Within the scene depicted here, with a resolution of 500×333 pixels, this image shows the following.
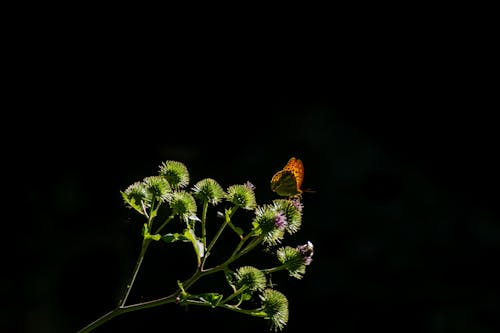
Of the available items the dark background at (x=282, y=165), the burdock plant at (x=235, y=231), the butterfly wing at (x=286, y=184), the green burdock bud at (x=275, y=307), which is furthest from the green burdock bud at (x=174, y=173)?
the dark background at (x=282, y=165)

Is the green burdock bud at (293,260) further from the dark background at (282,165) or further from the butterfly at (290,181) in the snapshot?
the dark background at (282,165)

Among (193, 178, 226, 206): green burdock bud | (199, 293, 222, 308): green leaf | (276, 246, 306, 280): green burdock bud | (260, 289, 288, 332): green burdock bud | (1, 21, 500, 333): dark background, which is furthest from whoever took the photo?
(1, 21, 500, 333): dark background

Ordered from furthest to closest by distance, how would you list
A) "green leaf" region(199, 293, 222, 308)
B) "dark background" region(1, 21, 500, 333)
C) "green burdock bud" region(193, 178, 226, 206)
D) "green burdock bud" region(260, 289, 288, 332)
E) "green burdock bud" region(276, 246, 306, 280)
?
1. "dark background" region(1, 21, 500, 333)
2. "green burdock bud" region(193, 178, 226, 206)
3. "green burdock bud" region(276, 246, 306, 280)
4. "green burdock bud" region(260, 289, 288, 332)
5. "green leaf" region(199, 293, 222, 308)

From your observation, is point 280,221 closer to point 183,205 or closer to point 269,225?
point 269,225

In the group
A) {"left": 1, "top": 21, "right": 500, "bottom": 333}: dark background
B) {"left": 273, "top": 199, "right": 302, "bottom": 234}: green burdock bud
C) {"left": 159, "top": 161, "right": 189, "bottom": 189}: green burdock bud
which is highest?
{"left": 1, "top": 21, "right": 500, "bottom": 333}: dark background

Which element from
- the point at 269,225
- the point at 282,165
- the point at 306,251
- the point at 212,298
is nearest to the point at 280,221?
the point at 269,225

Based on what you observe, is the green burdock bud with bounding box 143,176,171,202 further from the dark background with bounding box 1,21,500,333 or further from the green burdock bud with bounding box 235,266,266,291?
the dark background with bounding box 1,21,500,333

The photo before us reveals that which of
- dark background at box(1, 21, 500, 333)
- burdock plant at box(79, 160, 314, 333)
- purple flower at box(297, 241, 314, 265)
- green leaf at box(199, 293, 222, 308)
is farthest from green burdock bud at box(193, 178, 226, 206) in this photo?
dark background at box(1, 21, 500, 333)

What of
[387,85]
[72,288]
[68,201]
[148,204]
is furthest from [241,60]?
[148,204]
